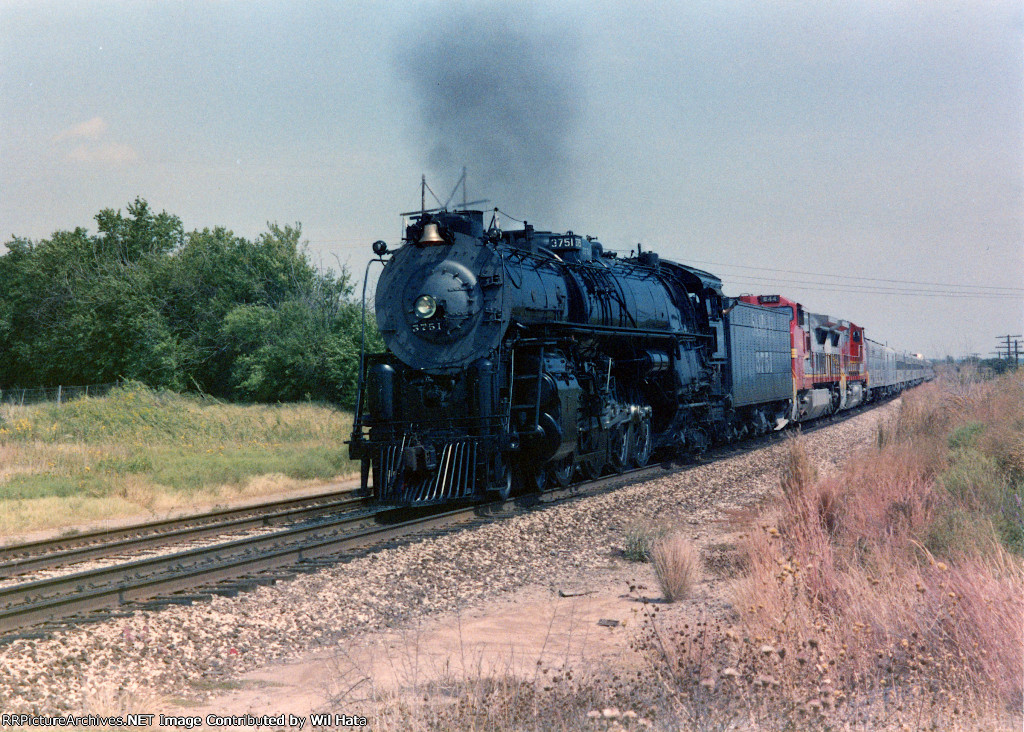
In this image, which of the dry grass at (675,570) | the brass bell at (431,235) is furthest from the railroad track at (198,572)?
the brass bell at (431,235)

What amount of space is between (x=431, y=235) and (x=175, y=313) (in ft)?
133

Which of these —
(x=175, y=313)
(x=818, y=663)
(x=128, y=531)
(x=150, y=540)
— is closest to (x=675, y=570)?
(x=818, y=663)

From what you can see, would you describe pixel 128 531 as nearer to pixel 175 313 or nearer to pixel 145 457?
pixel 145 457

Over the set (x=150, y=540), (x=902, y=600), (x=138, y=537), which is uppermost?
(x=902, y=600)

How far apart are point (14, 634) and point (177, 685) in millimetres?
1584

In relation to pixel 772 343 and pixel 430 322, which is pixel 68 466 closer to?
pixel 430 322

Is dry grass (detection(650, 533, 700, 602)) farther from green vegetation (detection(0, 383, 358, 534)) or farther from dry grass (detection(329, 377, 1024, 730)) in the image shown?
green vegetation (detection(0, 383, 358, 534))

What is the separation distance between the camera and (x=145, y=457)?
744 inches

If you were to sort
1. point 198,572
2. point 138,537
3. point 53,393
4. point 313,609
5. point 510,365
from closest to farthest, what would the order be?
point 313,609, point 198,572, point 138,537, point 510,365, point 53,393

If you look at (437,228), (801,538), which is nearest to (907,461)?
(801,538)

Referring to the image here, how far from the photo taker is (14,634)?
6590 millimetres

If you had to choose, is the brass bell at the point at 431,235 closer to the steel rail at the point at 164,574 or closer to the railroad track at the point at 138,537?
the railroad track at the point at 138,537

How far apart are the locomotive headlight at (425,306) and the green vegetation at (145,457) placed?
5.87 m

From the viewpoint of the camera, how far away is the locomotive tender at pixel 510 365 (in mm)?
12812
